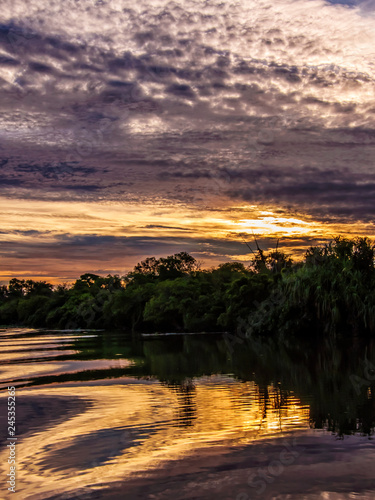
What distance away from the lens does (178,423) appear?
12398 millimetres

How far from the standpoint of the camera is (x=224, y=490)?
800 centimetres

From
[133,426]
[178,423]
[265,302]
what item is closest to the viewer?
[133,426]

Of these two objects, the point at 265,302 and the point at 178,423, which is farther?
the point at 265,302

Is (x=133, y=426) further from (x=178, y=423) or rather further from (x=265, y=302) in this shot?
(x=265, y=302)

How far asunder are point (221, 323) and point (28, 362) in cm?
2691

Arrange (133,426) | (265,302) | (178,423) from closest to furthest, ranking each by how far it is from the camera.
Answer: (133,426)
(178,423)
(265,302)

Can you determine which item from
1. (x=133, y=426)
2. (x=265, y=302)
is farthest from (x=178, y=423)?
(x=265, y=302)

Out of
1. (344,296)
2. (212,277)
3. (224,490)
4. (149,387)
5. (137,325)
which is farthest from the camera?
(212,277)

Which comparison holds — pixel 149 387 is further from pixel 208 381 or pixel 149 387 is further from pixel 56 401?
pixel 56 401

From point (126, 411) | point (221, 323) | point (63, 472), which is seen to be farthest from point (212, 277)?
point (63, 472)

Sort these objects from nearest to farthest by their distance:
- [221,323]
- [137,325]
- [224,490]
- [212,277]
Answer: [224,490]
[221,323]
[137,325]
[212,277]

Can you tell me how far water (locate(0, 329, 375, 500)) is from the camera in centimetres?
857

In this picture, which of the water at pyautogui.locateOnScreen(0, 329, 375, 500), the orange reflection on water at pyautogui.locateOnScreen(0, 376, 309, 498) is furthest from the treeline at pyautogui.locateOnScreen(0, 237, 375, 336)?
the orange reflection on water at pyautogui.locateOnScreen(0, 376, 309, 498)

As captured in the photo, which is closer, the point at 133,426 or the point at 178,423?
the point at 133,426
